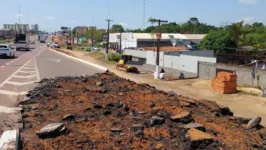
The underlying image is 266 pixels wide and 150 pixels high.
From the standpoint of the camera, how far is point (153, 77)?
3506cm

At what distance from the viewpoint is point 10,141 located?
247 inches

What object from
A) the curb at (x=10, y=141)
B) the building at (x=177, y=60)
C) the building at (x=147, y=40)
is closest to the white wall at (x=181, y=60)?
the building at (x=177, y=60)

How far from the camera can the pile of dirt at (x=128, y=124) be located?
22.0ft

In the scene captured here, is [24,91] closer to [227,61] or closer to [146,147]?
[146,147]

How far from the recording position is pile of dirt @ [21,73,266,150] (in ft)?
22.0

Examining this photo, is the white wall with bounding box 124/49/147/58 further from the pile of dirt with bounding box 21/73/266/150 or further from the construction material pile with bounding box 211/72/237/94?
the pile of dirt with bounding box 21/73/266/150

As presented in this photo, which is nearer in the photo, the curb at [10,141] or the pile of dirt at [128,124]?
the curb at [10,141]

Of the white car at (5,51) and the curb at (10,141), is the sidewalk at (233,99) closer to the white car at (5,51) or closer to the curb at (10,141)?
the curb at (10,141)

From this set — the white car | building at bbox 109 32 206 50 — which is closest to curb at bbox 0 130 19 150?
the white car

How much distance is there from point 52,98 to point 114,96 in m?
2.14

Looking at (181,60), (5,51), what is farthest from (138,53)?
(5,51)

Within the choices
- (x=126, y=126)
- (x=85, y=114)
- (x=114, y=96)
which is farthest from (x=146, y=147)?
(x=114, y=96)

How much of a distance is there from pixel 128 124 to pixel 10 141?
2.76 meters

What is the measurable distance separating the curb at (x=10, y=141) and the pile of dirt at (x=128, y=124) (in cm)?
22
